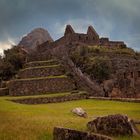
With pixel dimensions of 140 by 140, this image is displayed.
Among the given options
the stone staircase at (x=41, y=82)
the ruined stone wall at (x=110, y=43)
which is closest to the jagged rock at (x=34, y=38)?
the ruined stone wall at (x=110, y=43)

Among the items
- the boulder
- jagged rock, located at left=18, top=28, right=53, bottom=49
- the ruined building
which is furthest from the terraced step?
jagged rock, located at left=18, top=28, right=53, bottom=49

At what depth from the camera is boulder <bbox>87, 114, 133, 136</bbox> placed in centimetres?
1287

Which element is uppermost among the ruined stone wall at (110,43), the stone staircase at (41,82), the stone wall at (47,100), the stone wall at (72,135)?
the ruined stone wall at (110,43)

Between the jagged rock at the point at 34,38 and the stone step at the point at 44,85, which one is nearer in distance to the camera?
the stone step at the point at 44,85

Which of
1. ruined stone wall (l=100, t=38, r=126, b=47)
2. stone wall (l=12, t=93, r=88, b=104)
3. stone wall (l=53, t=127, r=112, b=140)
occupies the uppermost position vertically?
ruined stone wall (l=100, t=38, r=126, b=47)

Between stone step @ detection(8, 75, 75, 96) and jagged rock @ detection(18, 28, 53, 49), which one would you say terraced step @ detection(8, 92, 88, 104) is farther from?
jagged rock @ detection(18, 28, 53, 49)

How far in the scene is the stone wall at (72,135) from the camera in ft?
38.0

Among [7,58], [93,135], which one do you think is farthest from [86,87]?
[93,135]

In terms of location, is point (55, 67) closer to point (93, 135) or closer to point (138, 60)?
point (138, 60)

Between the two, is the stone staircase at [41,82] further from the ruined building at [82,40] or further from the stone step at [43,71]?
the ruined building at [82,40]

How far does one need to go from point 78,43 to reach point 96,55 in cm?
524

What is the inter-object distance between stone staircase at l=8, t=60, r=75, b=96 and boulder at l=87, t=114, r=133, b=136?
2824cm

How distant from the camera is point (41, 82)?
42.5m

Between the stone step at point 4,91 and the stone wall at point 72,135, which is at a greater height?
the stone step at point 4,91
